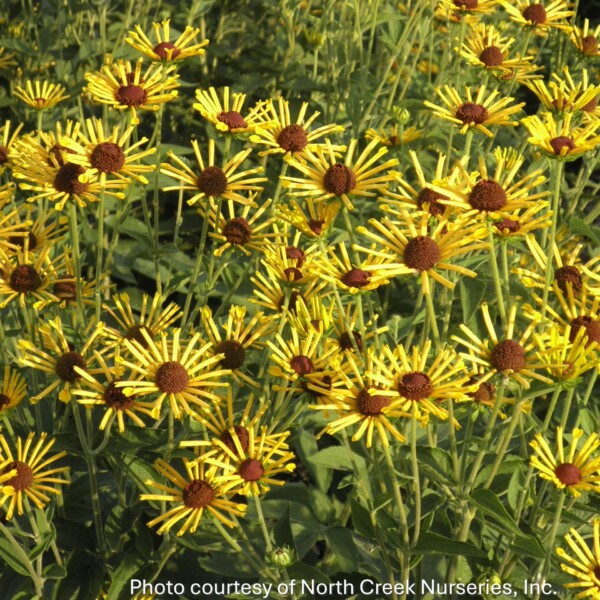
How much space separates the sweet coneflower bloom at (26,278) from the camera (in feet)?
7.23

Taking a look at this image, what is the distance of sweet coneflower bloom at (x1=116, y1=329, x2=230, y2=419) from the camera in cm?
183

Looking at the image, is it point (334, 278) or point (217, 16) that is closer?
point (334, 278)

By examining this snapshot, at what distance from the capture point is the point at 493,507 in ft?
5.78

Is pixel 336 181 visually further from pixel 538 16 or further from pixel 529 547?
pixel 538 16

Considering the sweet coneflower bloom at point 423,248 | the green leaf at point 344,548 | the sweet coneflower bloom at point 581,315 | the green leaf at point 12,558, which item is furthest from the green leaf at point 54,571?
the sweet coneflower bloom at point 581,315

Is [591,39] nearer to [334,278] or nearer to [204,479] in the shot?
[334,278]

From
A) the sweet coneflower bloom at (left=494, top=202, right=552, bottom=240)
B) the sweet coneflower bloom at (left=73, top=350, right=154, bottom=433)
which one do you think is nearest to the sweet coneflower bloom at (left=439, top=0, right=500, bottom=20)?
the sweet coneflower bloom at (left=494, top=202, right=552, bottom=240)

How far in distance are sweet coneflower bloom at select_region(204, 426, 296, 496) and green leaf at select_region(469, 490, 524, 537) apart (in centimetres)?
39

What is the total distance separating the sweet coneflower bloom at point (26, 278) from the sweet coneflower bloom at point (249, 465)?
0.68m

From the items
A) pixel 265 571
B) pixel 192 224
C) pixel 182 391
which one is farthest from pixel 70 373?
pixel 192 224

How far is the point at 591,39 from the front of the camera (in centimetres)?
317

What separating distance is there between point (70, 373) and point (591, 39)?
7.45ft

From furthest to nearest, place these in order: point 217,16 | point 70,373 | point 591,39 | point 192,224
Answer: point 217,16, point 192,224, point 591,39, point 70,373

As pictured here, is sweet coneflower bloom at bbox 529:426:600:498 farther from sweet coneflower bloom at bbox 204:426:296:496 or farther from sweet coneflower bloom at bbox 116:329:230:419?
sweet coneflower bloom at bbox 116:329:230:419
